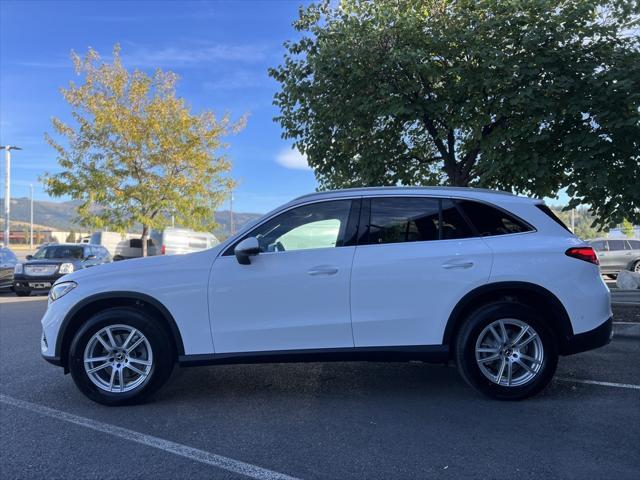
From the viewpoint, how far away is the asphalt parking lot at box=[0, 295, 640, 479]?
125 inches

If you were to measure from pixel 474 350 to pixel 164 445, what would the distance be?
2.51 metres

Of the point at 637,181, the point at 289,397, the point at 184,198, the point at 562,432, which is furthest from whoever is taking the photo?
the point at 184,198

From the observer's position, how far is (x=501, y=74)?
7.26m

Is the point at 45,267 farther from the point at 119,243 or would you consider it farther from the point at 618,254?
the point at 618,254

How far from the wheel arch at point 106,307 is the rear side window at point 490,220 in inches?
106

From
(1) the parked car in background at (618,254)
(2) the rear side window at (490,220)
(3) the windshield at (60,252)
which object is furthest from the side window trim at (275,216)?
(1) the parked car in background at (618,254)

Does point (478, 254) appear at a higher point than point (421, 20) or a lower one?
lower

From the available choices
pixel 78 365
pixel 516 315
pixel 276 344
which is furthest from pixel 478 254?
pixel 78 365

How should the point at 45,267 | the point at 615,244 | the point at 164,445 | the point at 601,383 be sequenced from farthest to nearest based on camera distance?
the point at 615,244 → the point at 45,267 → the point at 601,383 → the point at 164,445

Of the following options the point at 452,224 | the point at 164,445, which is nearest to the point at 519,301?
the point at 452,224

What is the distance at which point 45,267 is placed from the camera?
47.7 ft

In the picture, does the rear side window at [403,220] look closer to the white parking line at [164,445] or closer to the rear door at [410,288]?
the rear door at [410,288]

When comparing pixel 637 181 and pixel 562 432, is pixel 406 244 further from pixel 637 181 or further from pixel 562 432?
pixel 637 181

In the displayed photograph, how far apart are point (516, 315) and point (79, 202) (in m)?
22.6
